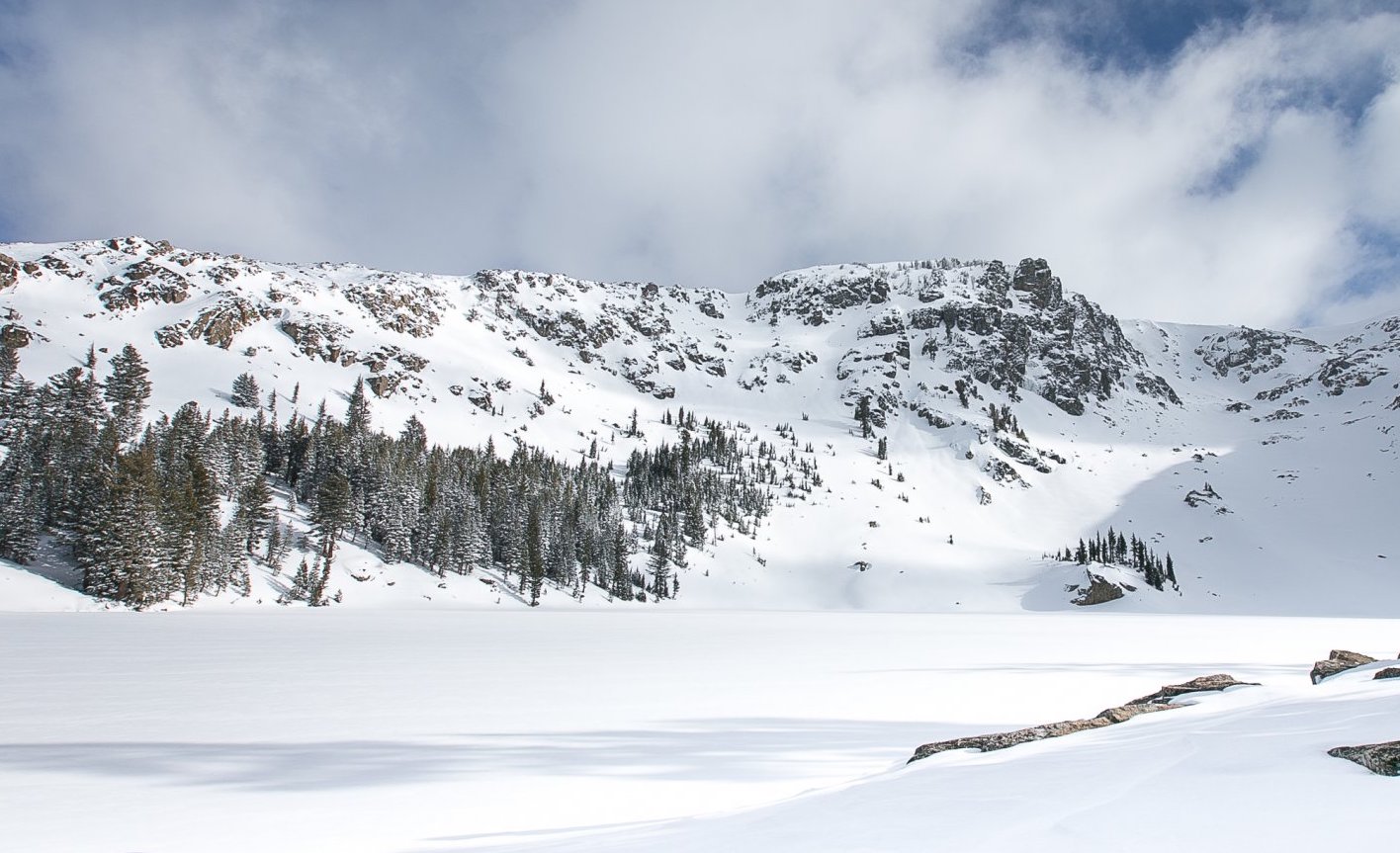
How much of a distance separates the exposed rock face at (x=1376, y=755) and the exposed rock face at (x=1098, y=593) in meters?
131

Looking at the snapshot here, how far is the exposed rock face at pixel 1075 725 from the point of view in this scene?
973 cm

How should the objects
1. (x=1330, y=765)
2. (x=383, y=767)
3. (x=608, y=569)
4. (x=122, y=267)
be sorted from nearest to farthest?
(x=1330, y=765) → (x=383, y=767) → (x=608, y=569) → (x=122, y=267)

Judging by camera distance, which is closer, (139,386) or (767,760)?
(767,760)

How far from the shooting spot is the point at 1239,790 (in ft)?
16.7

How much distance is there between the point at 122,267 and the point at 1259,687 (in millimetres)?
253748

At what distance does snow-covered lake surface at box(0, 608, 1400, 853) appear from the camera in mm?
5312

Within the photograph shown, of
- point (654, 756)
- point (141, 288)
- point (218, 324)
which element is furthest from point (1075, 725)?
point (141, 288)

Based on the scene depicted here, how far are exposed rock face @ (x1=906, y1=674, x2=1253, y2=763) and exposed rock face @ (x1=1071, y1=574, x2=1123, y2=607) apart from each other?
119809 millimetres

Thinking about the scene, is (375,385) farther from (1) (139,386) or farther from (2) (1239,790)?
(2) (1239,790)

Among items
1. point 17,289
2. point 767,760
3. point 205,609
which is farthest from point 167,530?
point 17,289

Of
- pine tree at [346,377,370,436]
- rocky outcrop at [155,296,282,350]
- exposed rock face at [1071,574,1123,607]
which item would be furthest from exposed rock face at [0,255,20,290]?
exposed rock face at [1071,574,1123,607]

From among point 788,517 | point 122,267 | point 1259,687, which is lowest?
point 1259,687

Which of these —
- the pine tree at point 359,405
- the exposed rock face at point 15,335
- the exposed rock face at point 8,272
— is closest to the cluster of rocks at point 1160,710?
the pine tree at point 359,405

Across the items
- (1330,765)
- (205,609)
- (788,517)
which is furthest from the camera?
(788,517)
